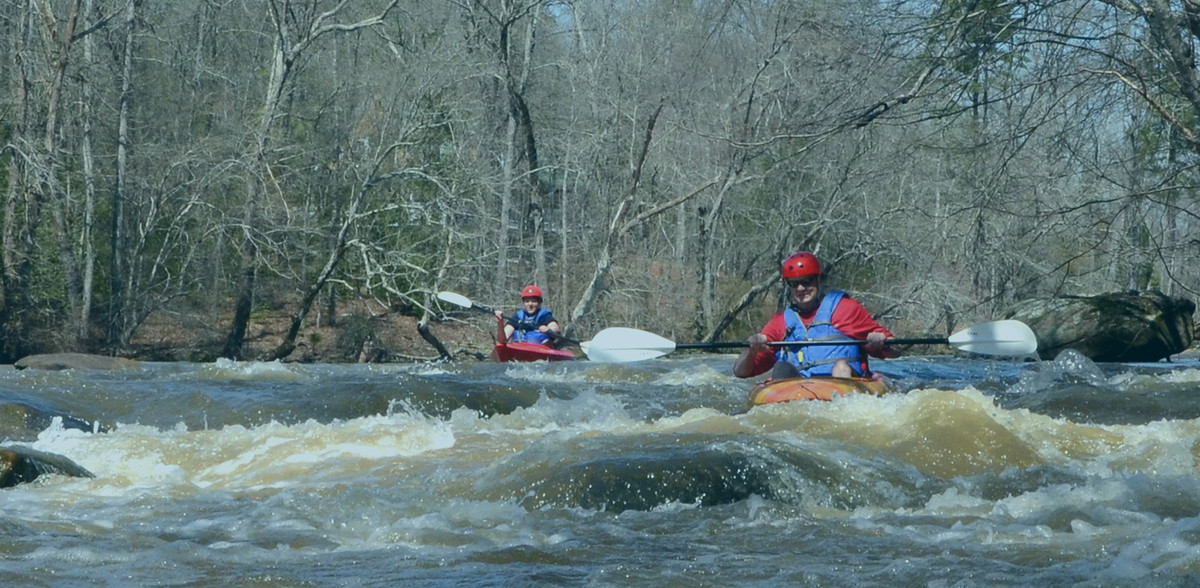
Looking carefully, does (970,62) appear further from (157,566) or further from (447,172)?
(447,172)

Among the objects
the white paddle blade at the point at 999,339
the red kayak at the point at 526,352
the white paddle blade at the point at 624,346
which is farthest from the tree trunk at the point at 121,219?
the white paddle blade at the point at 999,339

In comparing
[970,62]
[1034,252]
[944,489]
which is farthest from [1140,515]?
[1034,252]

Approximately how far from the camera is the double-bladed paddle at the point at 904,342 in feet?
27.4

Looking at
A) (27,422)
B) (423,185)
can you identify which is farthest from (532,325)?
(423,185)

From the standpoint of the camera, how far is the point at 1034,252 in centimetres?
1507

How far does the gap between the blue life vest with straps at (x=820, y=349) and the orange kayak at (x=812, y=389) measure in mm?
320

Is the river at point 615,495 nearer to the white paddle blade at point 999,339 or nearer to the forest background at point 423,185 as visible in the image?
the white paddle blade at point 999,339

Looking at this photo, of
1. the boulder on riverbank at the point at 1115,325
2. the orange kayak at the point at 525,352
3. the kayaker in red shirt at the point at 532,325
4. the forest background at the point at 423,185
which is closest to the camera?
the orange kayak at the point at 525,352

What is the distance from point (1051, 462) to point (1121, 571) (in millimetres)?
2267

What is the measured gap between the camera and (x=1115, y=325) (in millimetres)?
15203

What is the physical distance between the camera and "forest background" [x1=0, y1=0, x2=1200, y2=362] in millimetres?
18438

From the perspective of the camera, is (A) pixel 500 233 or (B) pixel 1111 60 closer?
(B) pixel 1111 60

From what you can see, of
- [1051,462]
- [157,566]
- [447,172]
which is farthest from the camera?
[447,172]

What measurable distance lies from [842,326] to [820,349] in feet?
0.68
